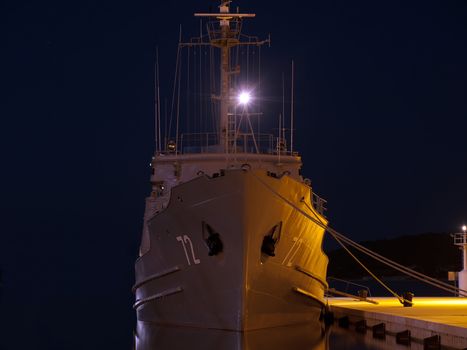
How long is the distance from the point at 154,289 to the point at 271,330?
331 cm

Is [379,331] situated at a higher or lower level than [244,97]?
lower

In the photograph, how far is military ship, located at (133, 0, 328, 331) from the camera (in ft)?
66.0

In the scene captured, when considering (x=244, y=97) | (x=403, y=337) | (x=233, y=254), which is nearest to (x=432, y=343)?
(x=403, y=337)

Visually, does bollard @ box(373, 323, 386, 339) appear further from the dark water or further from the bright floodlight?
the bright floodlight

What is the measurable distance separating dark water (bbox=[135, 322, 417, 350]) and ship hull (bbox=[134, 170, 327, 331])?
0.21 meters

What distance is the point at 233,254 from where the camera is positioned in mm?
20062

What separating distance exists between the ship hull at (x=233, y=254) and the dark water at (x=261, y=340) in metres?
0.21

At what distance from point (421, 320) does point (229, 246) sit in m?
4.23

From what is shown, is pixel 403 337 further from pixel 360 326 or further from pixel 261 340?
pixel 360 326

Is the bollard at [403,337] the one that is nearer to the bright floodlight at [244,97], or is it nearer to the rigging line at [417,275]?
the rigging line at [417,275]

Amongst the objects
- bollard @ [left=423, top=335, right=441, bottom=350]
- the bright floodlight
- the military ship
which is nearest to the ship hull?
the military ship

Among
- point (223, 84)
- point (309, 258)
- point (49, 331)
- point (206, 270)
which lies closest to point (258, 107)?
point (223, 84)

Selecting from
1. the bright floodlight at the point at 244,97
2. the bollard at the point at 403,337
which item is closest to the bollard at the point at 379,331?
the bollard at the point at 403,337

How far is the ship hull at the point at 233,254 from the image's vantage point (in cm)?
2008
